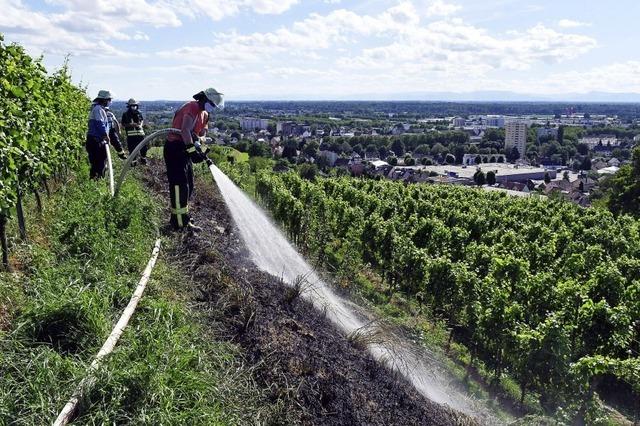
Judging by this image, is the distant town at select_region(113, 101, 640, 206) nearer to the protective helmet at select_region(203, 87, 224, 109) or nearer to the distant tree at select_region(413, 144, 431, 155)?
the distant tree at select_region(413, 144, 431, 155)

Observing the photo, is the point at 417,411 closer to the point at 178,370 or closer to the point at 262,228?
the point at 178,370

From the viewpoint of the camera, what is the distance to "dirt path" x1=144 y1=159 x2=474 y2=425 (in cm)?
410

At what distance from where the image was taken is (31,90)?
664cm

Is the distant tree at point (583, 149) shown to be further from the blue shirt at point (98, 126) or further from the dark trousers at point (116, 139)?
the blue shirt at point (98, 126)

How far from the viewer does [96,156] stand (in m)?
9.08

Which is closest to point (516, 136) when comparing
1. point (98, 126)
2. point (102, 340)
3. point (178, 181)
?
point (98, 126)

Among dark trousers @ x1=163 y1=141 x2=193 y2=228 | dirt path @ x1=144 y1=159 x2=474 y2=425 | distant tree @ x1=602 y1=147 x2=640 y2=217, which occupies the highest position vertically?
dark trousers @ x1=163 y1=141 x2=193 y2=228

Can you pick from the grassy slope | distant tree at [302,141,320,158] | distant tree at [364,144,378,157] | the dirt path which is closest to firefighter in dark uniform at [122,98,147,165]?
the dirt path

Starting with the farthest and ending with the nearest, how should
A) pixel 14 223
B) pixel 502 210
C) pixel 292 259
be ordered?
pixel 502 210 → pixel 292 259 → pixel 14 223

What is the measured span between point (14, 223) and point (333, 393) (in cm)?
456

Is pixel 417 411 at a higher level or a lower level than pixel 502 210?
higher

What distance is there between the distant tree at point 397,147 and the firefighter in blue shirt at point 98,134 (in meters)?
147

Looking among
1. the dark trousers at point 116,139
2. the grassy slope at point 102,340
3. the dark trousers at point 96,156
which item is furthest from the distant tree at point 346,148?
the grassy slope at point 102,340

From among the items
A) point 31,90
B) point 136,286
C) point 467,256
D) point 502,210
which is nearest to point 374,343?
point 136,286
